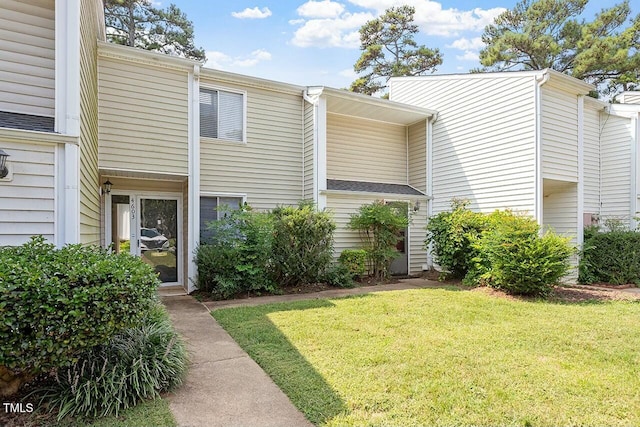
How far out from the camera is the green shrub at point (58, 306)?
242 centimetres

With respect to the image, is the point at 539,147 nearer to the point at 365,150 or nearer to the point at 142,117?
the point at 365,150

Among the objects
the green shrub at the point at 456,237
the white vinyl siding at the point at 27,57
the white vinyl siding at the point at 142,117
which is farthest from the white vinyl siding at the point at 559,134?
the white vinyl siding at the point at 27,57

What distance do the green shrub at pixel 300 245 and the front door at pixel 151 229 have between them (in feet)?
8.76

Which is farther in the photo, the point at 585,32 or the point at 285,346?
the point at 585,32

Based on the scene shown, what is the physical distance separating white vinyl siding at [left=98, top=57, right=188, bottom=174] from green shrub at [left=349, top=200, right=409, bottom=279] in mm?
4588

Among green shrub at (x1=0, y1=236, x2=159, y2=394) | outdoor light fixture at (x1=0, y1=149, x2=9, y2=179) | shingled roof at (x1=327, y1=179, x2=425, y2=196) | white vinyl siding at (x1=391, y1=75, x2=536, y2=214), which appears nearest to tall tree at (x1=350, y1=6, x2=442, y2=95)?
white vinyl siding at (x1=391, y1=75, x2=536, y2=214)

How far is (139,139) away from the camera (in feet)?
24.3

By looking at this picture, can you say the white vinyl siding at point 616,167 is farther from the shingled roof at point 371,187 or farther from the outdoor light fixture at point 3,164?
the outdoor light fixture at point 3,164

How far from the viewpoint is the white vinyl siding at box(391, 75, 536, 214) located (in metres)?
8.67

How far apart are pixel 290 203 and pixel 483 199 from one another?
533 cm

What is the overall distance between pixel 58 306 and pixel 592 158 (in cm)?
1453

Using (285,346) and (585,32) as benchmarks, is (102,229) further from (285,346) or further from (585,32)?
(585,32)

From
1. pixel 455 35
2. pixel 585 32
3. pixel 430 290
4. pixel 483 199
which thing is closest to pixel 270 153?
pixel 430 290

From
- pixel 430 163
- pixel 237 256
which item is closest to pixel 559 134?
pixel 430 163
